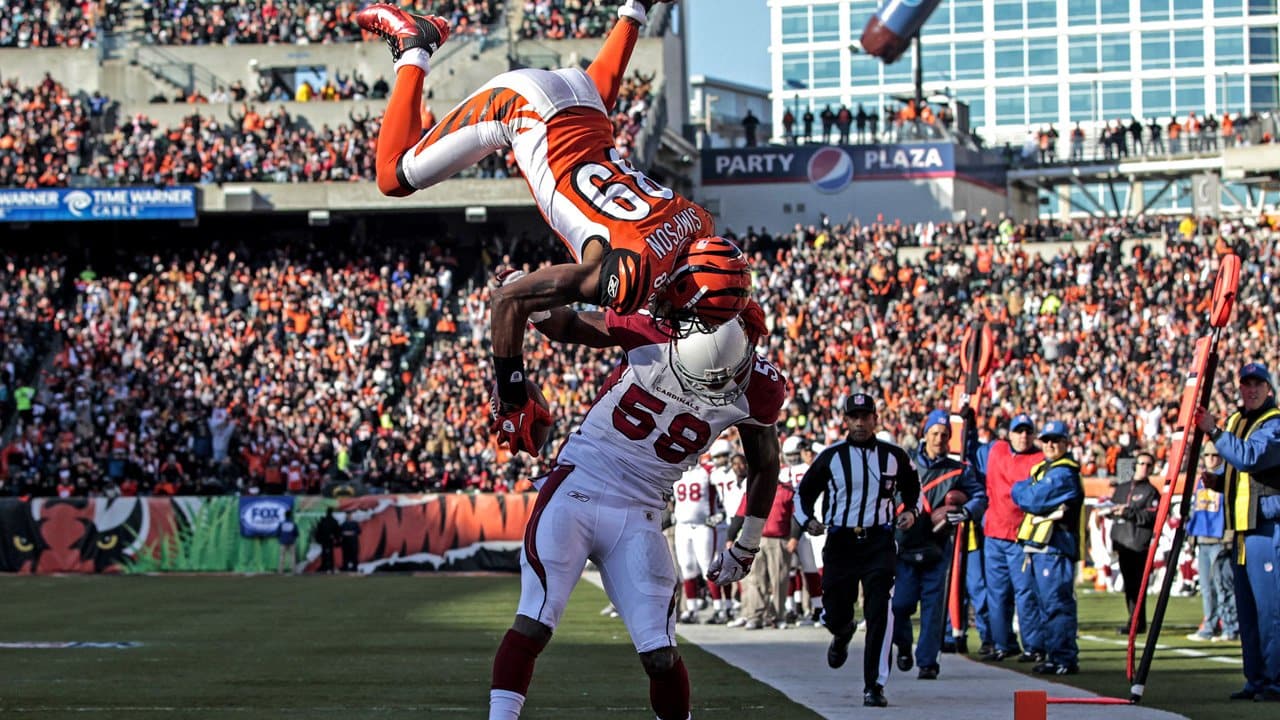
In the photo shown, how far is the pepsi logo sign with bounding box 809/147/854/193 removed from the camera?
4809cm

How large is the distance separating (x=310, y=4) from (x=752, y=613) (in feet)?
101

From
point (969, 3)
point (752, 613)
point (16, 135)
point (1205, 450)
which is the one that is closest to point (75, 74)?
point (16, 135)

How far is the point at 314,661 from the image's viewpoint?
13.5 meters

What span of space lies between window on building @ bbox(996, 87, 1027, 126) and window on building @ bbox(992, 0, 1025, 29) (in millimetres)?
3108

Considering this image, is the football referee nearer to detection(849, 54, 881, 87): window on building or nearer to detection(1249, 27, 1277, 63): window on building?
detection(1249, 27, 1277, 63): window on building

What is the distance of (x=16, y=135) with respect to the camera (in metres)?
40.6

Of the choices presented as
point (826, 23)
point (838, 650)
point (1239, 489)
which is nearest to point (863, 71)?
point (826, 23)

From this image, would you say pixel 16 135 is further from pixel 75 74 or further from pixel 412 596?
pixel 412 596

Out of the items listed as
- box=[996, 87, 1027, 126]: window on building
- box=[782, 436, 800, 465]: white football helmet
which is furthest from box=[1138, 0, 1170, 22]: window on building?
box=[782, 436, 800, 465]: white football helmet

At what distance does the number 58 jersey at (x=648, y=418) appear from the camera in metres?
7.25

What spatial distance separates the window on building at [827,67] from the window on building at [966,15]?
268 inches

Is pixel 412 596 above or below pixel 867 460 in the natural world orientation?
below

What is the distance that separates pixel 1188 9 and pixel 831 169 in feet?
137

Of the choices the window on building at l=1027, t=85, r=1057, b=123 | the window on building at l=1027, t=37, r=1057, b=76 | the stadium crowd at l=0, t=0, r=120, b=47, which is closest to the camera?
the stadium crowd at l=0, t=0, r=120, b=47
